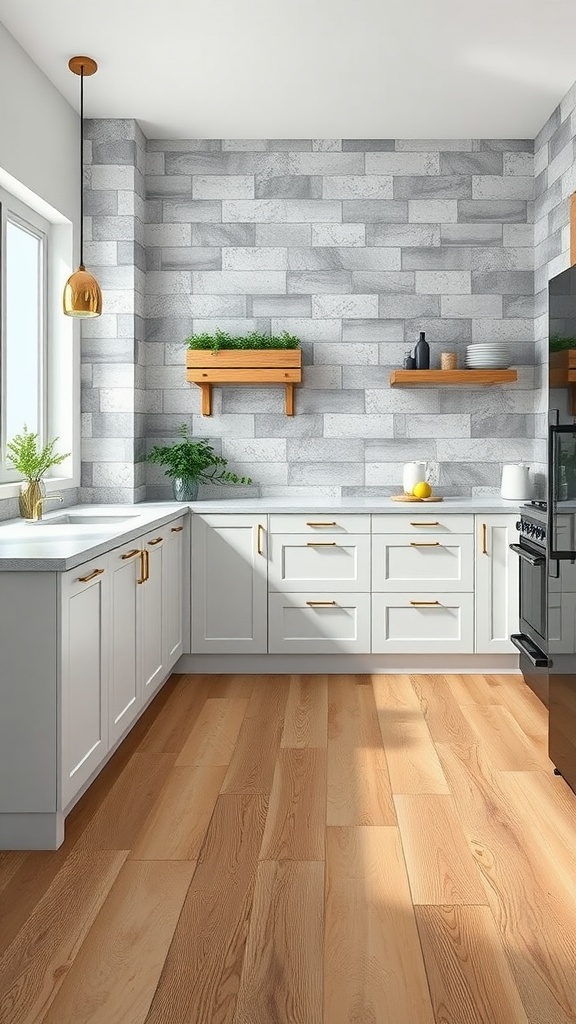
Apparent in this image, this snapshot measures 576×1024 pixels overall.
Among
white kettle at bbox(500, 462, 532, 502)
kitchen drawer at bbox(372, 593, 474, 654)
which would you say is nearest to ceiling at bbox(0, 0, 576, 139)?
white kettle at bbox(500, 462, 532, 502)

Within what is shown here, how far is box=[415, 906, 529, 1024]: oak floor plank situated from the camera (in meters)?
1.82

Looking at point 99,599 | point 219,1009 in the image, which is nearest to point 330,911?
point 219,1009

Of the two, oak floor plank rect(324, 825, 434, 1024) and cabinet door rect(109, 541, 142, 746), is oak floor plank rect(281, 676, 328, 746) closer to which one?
cabinet door rect(109, 541, 142, 746)

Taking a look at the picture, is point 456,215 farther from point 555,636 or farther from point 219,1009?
point 219,1009

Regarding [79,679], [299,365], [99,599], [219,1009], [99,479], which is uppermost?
[299,365]

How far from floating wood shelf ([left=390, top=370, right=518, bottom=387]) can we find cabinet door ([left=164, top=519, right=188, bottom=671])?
1.39 m

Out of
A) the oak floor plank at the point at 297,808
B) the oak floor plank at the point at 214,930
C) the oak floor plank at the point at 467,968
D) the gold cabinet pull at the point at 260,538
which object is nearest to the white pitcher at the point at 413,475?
the gold cabinet pull at the point at 260,538

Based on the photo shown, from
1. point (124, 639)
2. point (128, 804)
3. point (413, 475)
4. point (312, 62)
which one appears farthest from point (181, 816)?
point (312, 62)

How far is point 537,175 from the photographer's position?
16.4 feet

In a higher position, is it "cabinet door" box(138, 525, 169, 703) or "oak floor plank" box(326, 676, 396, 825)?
"cabinet door" box(138, 525, 169, 703)

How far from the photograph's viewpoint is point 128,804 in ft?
9.66

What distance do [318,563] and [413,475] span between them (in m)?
0.72

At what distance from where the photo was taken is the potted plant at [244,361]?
4.88 meters

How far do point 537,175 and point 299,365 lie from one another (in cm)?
165
